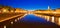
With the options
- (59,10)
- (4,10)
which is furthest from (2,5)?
(59,10)

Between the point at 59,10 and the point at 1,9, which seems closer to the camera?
the point at 1,9

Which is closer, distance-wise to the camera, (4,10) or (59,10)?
(4,10)

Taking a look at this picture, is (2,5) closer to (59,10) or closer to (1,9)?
(1,9)

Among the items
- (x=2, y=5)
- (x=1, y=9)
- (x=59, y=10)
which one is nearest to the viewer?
(x=1, y=9)

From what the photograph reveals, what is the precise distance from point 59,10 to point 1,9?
177 ft

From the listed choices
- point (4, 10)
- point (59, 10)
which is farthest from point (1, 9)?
point (59, 10)

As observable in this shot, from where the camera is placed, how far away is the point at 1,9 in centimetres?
10812

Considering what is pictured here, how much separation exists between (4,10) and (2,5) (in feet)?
15.5

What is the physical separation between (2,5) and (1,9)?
8667 millimetres

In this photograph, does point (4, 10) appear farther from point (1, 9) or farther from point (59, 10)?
point (59, 10)

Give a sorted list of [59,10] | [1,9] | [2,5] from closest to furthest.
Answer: [1,9] < [2,5] < [59,10]

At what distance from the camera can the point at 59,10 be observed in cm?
14150

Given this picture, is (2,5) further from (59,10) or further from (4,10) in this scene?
(59,10)
